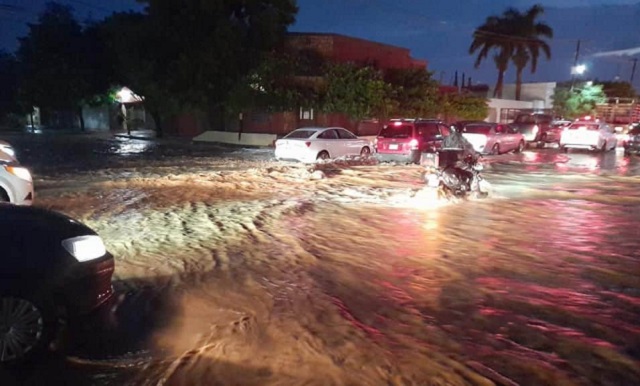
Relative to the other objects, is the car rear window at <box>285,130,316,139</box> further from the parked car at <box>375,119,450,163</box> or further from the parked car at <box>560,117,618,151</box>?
the parked car at <box>560,117,618,151</box>

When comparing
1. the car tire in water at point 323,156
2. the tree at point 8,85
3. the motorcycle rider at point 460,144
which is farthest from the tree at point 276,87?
the tree at point 8,85

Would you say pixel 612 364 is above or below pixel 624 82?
below

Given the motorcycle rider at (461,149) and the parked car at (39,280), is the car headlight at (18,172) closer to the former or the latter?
the parked car at (39,280)

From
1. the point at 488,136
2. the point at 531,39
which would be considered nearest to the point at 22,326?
the point at 488,136

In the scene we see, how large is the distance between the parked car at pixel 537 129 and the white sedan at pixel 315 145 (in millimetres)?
16087

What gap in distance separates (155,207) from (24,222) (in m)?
6.87

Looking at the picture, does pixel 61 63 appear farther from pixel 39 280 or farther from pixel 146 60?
pixel 39 280

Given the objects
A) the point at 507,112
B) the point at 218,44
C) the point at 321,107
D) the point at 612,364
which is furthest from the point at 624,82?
the point at 612,364

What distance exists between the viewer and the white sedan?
20.7 meters

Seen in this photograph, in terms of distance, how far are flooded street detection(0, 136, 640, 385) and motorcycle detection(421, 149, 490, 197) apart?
1.82ft

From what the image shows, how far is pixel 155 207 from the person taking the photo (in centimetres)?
1176

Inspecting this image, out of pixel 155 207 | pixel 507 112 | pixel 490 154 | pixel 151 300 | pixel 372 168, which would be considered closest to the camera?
pixel 151 300

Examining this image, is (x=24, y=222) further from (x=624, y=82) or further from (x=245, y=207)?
(x=624, y=82)

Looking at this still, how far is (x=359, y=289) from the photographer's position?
6.66 metres
